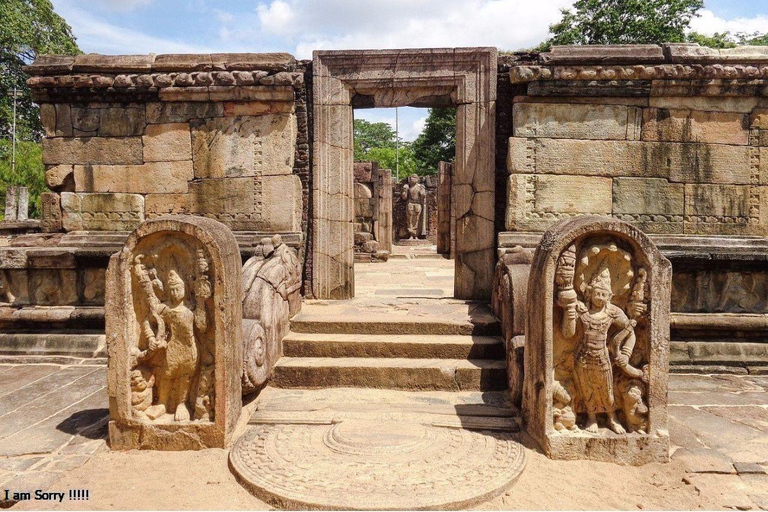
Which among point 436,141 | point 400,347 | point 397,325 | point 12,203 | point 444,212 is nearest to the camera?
point 400,347

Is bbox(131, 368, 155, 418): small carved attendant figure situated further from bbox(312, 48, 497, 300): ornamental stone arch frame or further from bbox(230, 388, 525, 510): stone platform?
bbox(312, 48, 497, 300): ornamental stone arch frame

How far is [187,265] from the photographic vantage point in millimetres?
3254

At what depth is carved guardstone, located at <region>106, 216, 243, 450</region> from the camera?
10.5ft

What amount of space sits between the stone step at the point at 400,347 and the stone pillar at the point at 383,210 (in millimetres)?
10503

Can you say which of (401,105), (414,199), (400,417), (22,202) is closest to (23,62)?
(22,202)

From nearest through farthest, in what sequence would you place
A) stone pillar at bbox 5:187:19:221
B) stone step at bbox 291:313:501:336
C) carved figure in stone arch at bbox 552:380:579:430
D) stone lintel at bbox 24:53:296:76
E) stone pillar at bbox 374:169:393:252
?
1. carved figure in stone arch at bbox 552:380:579:430
2. stone step at bbox 291:313:501:336
3. stone lintel at bbox 24:53:296:76
4. stone pillar at bbox 374:169:393:252
5. stone pillar at bbox 5:187:19:221

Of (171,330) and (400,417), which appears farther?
(400,417)

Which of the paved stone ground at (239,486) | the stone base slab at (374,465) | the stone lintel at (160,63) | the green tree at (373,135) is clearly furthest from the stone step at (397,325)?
the green tree at (373,135)

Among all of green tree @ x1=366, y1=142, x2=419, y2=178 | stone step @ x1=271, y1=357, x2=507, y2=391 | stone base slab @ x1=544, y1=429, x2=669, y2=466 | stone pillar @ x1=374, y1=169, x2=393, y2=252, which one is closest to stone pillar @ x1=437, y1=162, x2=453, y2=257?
stone pillar @ x1=374, y1=169, x2=393, y2=252

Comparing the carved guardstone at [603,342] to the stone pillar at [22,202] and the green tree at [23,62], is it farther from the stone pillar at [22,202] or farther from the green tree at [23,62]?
the green tree at [23,62]

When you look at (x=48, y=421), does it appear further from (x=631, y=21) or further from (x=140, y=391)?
(x=631, y=21)

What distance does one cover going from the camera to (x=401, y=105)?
6.13m

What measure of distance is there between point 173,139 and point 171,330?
11.2 ft

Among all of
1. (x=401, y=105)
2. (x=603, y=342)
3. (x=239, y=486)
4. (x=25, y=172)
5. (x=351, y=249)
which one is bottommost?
(x=239, y=486)
